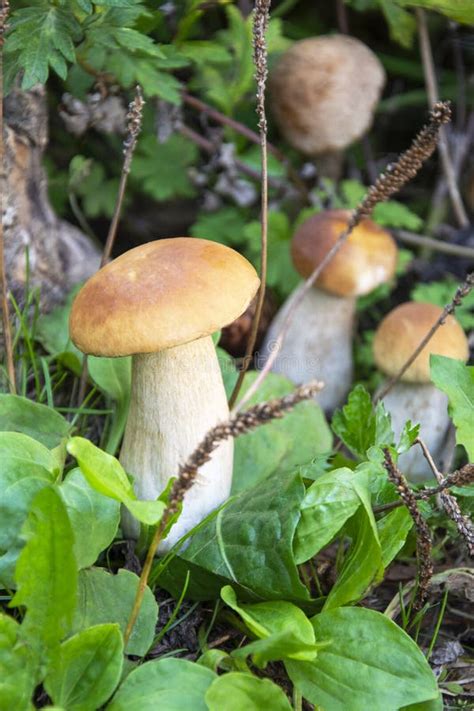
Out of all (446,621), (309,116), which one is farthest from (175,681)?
(309,116)

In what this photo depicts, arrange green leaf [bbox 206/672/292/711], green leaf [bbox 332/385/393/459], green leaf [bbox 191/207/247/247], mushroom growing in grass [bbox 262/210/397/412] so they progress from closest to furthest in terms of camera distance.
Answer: green leaf [bbox 206/672/292/711] < green leaf [bbox 332/385/393/459] < mushroom growing in grass [bbox 262/210/397/412] < green leaf [bbox 191/207/247/247]

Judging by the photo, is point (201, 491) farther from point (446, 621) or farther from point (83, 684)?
point (446, 621)

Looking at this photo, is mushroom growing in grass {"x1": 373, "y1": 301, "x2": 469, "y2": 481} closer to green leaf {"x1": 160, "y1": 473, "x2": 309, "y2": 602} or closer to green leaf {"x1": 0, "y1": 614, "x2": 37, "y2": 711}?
green leaf {"x1": 160, "y1": 473, "x2": 309, "y2": 602}

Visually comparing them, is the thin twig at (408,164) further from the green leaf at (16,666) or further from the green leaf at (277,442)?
the green leaf at (16,666)

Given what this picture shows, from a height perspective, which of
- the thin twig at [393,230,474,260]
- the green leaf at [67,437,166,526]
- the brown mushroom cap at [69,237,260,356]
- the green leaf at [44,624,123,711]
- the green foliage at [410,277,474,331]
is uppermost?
the brown mushroom cap at [69,237,260,356]

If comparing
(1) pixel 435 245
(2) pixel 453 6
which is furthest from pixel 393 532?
(1) pixel 435 245

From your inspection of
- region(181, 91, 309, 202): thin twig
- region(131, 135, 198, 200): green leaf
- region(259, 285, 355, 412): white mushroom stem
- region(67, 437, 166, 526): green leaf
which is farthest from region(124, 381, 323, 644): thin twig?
region(131, 135, 198, 200): green leaf
